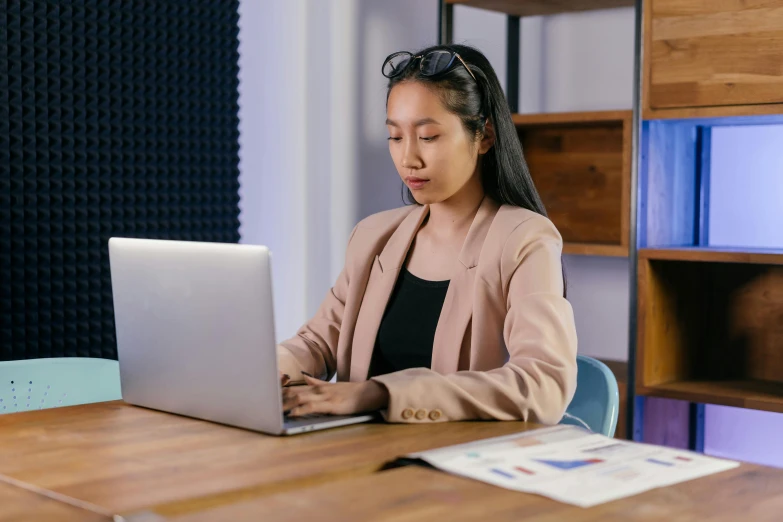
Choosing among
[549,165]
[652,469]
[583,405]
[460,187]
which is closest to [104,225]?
[549,165]

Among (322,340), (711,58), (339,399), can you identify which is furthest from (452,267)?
(711,58)

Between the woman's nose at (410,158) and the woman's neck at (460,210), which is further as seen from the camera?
the woman's neck at (460,210)

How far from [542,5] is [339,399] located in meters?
2.36

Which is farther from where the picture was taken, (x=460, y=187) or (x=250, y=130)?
(x=250, y=130)

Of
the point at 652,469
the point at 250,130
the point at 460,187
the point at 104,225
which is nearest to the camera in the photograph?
the point at 652,469

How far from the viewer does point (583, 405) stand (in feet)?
6.97

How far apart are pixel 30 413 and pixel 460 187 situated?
3.21 feet

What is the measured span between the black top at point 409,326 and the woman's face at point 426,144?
0.63ft

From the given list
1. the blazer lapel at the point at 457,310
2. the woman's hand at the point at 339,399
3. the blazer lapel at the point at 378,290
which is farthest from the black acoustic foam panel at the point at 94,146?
the woman's hand at the point at 339,399

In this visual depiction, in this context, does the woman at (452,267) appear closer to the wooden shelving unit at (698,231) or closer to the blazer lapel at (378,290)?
the blazer lapel at (378,290)

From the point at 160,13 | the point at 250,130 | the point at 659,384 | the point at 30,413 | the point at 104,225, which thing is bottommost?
the point at 659,384

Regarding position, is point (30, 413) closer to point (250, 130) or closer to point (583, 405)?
point (583, 405)

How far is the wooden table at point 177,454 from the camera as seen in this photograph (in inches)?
52.3

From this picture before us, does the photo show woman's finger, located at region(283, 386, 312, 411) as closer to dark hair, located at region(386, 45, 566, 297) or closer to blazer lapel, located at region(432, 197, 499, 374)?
blazer lapel, located at region(432, 197, 499, 374)
